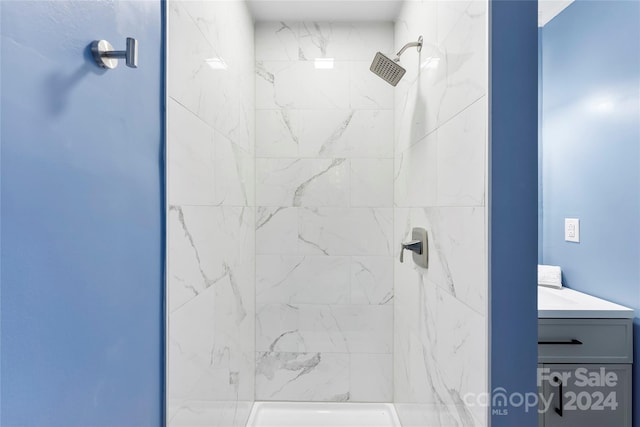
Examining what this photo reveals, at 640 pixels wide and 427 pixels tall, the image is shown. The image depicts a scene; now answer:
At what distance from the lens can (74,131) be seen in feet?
1.75

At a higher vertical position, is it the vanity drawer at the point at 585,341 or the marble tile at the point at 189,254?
the marble tile at the point at 189,254

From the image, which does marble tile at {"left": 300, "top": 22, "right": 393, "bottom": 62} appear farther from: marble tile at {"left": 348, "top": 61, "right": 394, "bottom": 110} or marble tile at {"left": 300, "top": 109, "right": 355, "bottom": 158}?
marble tile at {"left": 300, "top": 109, "right": 355, "bottom": 158}

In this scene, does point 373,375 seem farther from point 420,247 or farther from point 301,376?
point 420,247

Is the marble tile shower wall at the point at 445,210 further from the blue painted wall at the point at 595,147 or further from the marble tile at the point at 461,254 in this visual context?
the blue painted wall at the point at 595,147

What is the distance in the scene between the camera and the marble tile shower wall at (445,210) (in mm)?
920

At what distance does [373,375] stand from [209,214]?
1.41 m

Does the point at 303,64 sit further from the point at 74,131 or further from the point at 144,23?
the point at 74,131

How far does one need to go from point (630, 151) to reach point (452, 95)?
1.15 m

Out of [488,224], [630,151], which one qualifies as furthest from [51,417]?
[630,151]

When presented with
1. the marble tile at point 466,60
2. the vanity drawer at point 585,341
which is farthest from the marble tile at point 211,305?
the vanity drawer at point 585,341

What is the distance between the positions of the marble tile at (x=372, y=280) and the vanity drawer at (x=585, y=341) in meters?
0.75

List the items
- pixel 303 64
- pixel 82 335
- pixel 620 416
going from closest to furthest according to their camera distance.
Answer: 1. pixel 82 335
2. pixel 620 416
3. pixel 303 64

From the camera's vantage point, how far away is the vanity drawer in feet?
4.97

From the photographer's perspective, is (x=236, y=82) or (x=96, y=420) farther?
(x=236, y=82)
